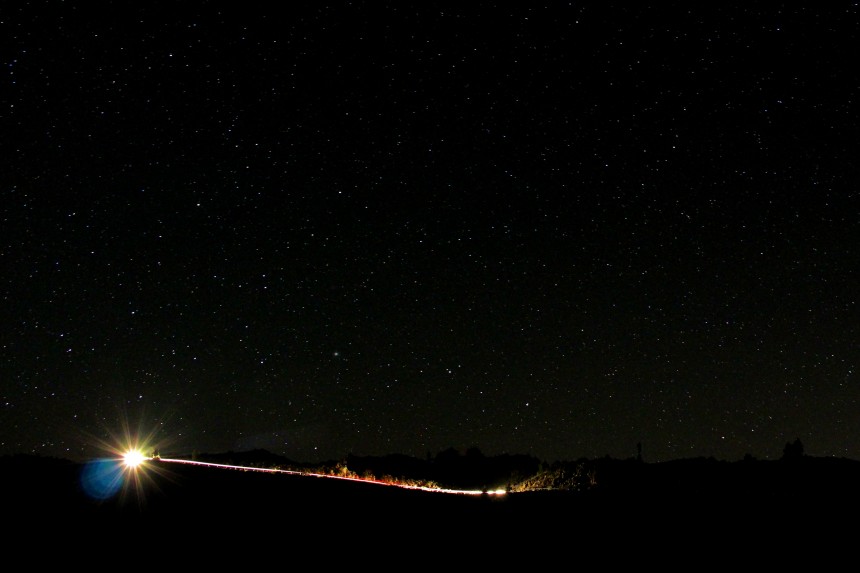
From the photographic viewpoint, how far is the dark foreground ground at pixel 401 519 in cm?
762

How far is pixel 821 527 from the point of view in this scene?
9008 millimetres

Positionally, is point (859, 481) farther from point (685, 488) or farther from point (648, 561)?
point (648, 561)

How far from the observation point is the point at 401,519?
9.16 meters

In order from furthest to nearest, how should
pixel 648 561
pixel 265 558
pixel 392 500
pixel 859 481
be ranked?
pixel 859 481 < pixel 392 500 < pixel 648 561 < pixel 265 558

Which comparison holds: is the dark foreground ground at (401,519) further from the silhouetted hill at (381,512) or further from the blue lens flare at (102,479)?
the blue lens flare at (102,479)

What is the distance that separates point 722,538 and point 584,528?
1805mm

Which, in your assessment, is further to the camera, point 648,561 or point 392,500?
point 392,500

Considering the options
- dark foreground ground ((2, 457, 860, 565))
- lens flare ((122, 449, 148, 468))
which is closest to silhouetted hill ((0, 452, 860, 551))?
dark foreground ground ((2, 457, 860, 565))

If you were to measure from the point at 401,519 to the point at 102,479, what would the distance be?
5845mm

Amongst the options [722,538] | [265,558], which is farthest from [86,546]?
[722,538]

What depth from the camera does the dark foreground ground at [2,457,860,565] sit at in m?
7.62

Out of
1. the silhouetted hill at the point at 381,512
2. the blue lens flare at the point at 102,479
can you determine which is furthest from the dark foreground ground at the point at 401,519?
the blue lens flare at the point at 102,479

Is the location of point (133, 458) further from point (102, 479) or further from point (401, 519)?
point (401, 519)

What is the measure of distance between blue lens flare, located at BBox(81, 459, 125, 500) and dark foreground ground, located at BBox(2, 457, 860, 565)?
6.2 inches
